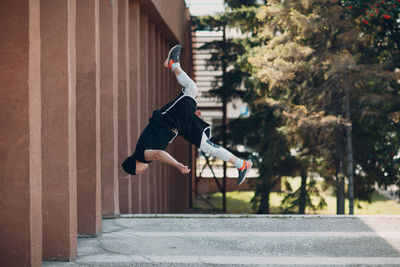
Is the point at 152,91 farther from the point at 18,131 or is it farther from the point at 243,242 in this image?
the point at 18,131

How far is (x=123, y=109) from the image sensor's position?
36.9 ft

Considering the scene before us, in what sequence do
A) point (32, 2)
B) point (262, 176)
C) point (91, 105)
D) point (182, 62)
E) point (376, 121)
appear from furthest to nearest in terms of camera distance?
point (182, 62), point (262, 176), point (376, 121), point (91, 105), point (32, 2)

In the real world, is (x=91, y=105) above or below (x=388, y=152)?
above

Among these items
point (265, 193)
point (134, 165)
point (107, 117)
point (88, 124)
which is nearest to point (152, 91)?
point (265, 193)

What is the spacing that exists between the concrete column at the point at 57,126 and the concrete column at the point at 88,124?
119 cm

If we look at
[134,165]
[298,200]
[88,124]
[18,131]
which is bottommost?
[298,200]

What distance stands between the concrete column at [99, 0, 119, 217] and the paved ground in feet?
1.60

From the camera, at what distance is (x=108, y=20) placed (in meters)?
9.92

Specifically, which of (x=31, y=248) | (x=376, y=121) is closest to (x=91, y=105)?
(x=31, y=248)

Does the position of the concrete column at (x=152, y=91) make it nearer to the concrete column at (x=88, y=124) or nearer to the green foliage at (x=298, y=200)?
the green foliage at (x=298, y=200)

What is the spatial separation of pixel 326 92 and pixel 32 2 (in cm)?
1266

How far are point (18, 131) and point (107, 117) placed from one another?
12.7ft

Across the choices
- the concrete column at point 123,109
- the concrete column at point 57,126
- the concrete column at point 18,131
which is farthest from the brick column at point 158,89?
the concrete column at point 18,131

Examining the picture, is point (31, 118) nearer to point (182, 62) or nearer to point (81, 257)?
point (81, 257)
